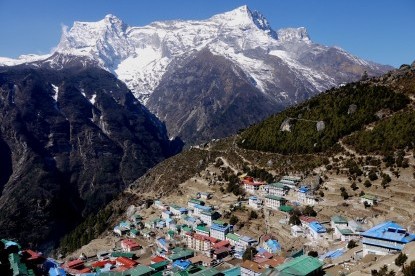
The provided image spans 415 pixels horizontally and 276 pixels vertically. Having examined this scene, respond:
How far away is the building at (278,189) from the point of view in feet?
290

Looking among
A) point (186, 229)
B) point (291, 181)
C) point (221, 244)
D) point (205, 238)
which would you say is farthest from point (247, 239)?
point (291, 181)

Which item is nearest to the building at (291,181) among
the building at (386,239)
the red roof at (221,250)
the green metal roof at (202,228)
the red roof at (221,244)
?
the green metal roof at (202,228)

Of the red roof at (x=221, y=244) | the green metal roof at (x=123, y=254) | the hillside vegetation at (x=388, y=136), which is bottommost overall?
the green metal roof at (x=123, y=254)

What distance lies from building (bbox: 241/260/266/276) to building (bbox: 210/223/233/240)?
1767 centimetres

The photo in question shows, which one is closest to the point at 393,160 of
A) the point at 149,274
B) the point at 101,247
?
the point at 149,274

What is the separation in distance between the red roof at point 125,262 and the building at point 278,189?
102 ft

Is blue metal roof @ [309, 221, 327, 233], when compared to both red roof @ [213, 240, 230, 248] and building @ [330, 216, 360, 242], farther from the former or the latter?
red roof @ [213, 240, 230, 248]

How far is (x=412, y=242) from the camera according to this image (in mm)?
52812

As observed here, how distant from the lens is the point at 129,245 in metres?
85.8

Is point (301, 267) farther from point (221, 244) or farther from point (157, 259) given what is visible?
point (157, 259)

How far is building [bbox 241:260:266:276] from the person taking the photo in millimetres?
59650

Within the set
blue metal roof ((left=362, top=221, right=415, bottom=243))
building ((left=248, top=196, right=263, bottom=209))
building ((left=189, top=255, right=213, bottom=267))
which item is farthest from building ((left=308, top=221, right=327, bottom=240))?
building ((left=248, top=196, right=263, bottom=209))

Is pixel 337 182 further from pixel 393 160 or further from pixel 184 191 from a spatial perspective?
pixel 184 191

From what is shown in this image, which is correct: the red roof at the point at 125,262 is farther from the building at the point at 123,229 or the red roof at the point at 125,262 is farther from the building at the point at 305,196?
the building at the point at 305,196
